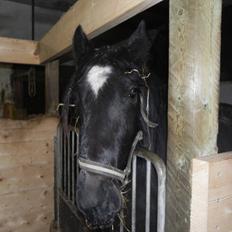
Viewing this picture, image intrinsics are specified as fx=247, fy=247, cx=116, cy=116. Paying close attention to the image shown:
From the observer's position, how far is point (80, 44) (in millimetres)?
1243

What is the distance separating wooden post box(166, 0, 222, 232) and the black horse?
0.29 metres

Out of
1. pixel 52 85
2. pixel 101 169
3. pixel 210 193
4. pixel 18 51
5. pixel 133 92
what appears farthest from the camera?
pixel 52 85

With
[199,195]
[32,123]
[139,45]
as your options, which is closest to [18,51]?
[32,123]

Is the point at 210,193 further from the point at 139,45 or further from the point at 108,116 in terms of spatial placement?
the point at 139,45

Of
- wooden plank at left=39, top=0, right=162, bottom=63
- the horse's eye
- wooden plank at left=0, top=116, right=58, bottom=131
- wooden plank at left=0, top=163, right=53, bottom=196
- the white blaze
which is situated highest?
wooden plank at left=39, top=0, right=162, bottom=63

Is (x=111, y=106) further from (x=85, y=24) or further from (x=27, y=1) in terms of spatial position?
(x=27, y=1)

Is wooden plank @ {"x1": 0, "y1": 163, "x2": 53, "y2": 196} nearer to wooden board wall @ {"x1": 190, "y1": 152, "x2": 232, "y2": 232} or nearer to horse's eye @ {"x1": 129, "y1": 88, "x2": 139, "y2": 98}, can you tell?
horse's eye @ {"x1": 129, "y1": 88, "x2": 139, "y2": 98}

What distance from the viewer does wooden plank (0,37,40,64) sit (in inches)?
79.0

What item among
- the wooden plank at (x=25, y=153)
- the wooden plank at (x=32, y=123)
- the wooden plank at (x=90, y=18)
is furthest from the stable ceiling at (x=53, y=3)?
the wooden plank at (x=25, y=153)

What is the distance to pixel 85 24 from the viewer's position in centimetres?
132

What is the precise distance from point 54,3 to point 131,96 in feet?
11.2

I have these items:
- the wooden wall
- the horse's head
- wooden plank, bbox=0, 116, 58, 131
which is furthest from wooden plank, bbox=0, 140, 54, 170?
the horse's head

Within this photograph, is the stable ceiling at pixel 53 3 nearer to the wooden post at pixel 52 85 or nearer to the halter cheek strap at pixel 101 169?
the wooden post at pixel 52 85

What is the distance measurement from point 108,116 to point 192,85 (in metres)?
0.37
